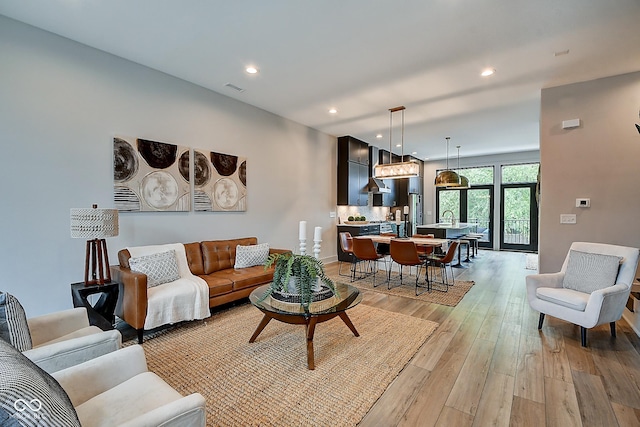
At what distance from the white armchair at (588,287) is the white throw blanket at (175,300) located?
3684 mm

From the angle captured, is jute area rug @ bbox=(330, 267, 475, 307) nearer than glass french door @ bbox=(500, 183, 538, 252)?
Yes

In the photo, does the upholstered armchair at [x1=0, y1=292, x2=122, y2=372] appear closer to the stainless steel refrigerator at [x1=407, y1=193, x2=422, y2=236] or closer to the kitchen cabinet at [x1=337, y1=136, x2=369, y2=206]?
the kitchen cabinet at [x1=337, y1=136, x2=369, y2=206]

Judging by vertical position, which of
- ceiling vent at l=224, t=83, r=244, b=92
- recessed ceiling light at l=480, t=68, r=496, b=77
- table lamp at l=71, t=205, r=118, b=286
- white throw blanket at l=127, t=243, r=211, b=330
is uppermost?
ceiling vent at l=224, t=83, r=244, b=92

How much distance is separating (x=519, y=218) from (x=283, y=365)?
9246mm

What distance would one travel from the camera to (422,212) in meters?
10.8

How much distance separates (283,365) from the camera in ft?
7.93

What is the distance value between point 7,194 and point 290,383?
10.5ft

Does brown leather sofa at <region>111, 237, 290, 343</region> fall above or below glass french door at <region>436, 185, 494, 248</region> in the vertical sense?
below

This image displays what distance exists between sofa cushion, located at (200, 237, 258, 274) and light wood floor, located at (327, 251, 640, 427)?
8.95ft

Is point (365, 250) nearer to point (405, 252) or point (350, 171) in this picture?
point (405, 252)

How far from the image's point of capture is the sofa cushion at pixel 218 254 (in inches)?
158

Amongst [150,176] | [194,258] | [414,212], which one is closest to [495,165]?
[414,212]

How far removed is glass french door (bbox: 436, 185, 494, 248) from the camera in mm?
9328

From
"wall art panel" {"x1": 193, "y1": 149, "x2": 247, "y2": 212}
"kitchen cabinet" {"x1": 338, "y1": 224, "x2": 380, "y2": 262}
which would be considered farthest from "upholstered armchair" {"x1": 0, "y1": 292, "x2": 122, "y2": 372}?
"kitchen cabinet" {"x1": 338, "y1": 224, "x2": 380, "y2": 262}
